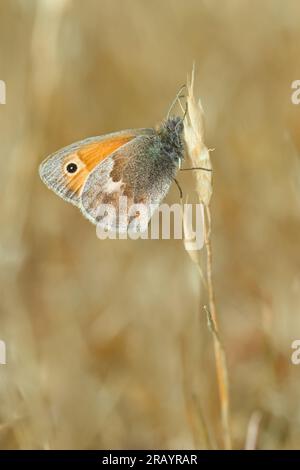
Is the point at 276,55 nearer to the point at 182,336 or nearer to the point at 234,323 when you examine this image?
the point at 234,323

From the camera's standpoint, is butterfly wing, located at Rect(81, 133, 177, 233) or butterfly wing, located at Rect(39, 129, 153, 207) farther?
butterfly wing, located at Rect(39, 129, 153, 207)

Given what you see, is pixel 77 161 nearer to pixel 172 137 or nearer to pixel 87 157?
pixel 87 157

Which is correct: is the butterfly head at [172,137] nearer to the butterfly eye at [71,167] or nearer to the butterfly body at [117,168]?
the butterfly body at [117,168]

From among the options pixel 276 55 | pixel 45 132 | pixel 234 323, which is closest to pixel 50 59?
pixel 45 132

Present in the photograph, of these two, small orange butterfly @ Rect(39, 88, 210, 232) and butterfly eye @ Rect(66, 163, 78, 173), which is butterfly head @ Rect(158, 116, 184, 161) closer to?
small orange butterfly @ Rect(39, 88, 210, 232)

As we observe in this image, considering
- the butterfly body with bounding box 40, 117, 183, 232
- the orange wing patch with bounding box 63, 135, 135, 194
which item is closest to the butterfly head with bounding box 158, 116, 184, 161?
the butterfly body with bounding box 40, 117, 183, 232

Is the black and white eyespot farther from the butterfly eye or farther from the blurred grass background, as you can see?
the blurred grass background

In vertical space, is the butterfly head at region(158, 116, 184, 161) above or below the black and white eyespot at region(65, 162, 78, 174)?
above

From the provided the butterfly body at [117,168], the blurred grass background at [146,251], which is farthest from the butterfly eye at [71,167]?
the blurred grass background at [146,251]
